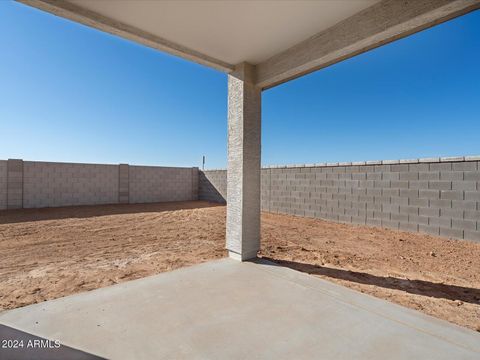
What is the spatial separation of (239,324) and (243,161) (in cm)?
195

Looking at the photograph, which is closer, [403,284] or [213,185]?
[403,284]

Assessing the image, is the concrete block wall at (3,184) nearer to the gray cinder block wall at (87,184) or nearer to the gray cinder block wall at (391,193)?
the gray cinder block wall at (87,184)

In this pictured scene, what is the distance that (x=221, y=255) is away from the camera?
378 centimetres

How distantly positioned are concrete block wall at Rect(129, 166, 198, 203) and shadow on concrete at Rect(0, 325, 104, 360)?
9586 millimetres

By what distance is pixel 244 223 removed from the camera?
3.30 meters

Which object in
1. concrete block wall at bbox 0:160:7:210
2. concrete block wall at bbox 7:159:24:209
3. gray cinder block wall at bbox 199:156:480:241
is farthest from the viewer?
concrete block wall at bbox 7:159:24:209

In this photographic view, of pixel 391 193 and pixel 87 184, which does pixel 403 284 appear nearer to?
pixel 391 193

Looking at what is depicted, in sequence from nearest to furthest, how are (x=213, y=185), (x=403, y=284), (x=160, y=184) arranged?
(x=403, y=284)
(x=160, y=184)
(x=213, y=185)


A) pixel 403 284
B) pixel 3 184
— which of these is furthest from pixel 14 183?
pixel 403 284

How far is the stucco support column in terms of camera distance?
10.7ft

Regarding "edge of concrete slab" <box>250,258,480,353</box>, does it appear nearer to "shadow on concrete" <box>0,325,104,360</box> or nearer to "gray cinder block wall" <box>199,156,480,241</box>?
"shadow on concrete" <box>0,325,104,360</box>

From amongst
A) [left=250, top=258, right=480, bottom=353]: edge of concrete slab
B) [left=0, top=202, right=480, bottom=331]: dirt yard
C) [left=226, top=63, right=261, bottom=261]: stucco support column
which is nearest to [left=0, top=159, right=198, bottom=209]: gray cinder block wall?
[left=0, top=202, right=480, bottom=331]: dirt yard

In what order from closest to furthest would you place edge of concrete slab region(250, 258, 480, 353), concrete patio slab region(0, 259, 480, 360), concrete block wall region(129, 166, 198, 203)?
concrete patio slab region(0, 259, 480, 360), edge of concrete slab region(250, 258, 480, 353), concrete block wall region(129, 166, 198, 203)

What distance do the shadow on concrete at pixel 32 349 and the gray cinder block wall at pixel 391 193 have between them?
6111 millimetres
